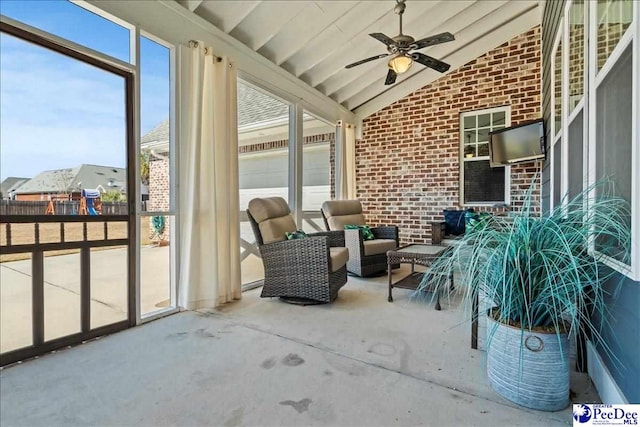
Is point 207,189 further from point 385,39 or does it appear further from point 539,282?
point 539,282

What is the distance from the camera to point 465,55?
5.20 metres

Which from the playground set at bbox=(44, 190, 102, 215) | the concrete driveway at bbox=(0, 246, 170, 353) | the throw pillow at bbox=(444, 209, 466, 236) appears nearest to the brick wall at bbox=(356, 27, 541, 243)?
the throw pillow at bbox=(444, 209, 466, 236)

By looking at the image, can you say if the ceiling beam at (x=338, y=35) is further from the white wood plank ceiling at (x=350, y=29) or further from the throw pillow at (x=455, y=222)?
the throw pillow at (x=455, y=222)

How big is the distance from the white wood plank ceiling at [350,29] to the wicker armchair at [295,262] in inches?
76.0

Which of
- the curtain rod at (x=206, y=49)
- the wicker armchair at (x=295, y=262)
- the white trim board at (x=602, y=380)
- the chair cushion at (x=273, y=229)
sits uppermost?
the curtain rod at (x=206, y=49)

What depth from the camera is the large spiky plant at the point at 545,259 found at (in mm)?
1479

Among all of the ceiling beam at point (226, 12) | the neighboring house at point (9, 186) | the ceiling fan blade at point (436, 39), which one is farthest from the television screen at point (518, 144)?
the neighboring house at point (9, 186)

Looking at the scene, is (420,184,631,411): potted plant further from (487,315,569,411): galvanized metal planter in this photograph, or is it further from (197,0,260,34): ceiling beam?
(197,0,260,34): ceiling beam

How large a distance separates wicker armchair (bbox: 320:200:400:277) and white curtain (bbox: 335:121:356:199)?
0.84 meters

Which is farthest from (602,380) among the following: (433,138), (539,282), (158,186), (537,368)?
(433,138)

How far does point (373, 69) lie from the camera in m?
5.13

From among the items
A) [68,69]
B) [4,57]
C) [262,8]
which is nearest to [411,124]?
[262,8]

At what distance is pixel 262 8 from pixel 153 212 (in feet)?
7.70

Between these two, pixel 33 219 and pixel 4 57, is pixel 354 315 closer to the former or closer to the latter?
pixel 33 219
